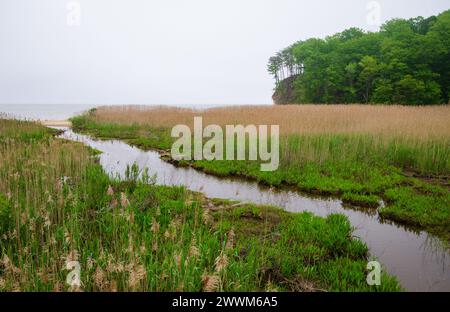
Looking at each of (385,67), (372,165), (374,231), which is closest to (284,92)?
(385,67)

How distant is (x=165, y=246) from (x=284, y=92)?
2652 inches

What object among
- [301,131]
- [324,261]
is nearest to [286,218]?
[324,261]

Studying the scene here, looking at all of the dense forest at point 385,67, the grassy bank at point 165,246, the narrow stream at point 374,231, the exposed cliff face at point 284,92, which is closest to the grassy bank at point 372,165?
the narrow stream at point 374,231

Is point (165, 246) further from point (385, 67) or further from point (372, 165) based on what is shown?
point (385, 67)

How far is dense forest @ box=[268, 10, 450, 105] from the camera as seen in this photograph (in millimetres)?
35172

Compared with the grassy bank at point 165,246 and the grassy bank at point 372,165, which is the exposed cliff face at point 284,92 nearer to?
the grassy bank at point 372,165

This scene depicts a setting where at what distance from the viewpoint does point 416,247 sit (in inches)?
205

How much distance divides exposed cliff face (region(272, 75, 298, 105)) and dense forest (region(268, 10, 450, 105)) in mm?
8690

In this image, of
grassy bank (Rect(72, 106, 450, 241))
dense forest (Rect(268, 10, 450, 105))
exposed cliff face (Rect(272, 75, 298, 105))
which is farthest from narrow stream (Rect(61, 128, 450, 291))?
exposed cliff face (Rect(272, 75, 298, 105))

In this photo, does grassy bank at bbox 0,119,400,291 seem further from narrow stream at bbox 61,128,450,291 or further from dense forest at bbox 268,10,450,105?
dense forest at bbox 268,10,450,105

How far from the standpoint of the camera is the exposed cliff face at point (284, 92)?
66062 mm
